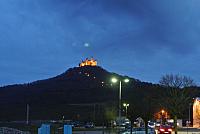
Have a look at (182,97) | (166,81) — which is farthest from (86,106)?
(182,97)

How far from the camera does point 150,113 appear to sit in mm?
41094

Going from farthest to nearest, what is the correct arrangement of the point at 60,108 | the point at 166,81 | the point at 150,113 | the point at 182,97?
the point at 60,108 → the point at 166,81 → the point at 182,97 → the point at 150,113

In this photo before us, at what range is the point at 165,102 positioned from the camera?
83312mm

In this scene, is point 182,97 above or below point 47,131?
above

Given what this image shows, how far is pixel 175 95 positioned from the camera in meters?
80.4

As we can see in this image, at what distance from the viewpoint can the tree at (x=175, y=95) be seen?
75.4 m

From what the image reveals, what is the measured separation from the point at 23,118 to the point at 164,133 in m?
123

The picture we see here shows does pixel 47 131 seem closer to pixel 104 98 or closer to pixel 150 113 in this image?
pixel 150 113

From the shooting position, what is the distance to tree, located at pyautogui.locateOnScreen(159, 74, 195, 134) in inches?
2968

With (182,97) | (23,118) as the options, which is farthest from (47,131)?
(23,118)

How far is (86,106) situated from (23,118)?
26889mm

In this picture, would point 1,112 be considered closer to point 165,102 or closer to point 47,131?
point 165,102

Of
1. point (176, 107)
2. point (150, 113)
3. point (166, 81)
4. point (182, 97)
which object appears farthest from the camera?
point (166, 81)

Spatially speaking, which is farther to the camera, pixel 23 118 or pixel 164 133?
pixel 23 118
